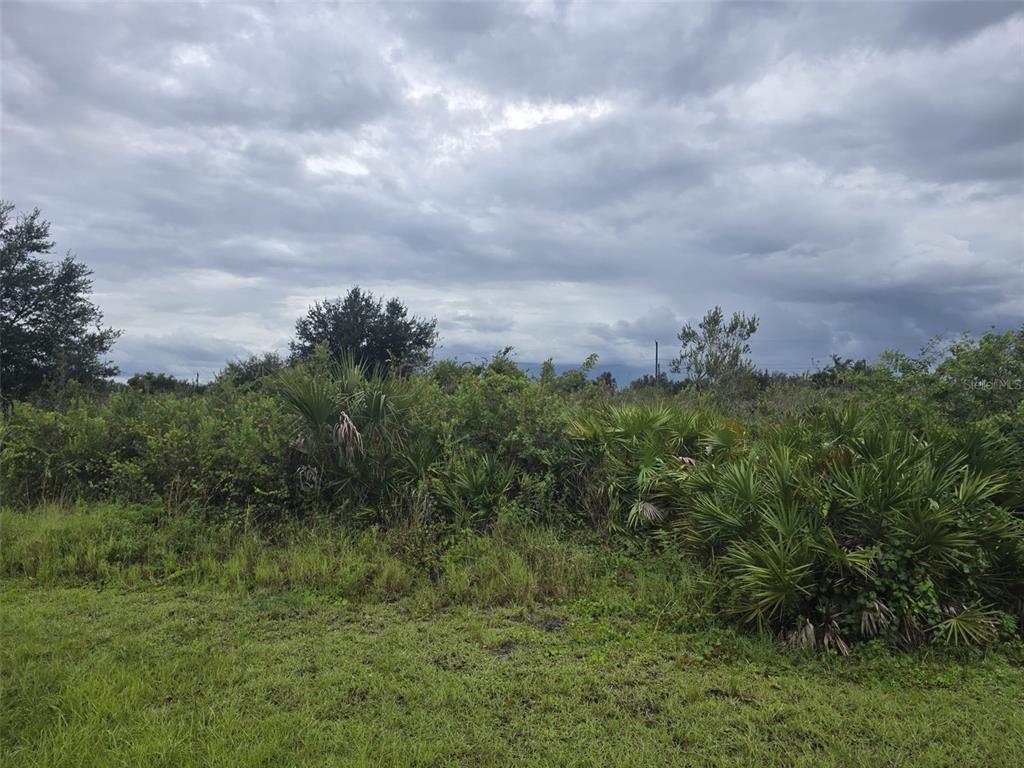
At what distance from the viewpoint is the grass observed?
3.57 m

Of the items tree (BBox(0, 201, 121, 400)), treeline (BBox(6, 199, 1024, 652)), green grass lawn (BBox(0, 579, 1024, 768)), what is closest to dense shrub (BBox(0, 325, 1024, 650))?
treeline (BBox(6, 199, 1024, 652))

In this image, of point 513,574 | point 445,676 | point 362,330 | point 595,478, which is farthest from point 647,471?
point 362,330

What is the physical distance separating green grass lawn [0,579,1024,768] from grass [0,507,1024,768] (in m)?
0.02

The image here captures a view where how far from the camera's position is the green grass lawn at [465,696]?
353 centimetres

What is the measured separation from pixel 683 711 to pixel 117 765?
3290 mm

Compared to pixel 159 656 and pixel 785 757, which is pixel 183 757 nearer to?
pixel 159 656

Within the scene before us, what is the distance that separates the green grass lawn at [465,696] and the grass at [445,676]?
0.02m

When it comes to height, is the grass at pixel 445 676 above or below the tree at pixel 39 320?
below

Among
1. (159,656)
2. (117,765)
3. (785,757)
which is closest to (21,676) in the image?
(159,656)

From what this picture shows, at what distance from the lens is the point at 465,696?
416cm

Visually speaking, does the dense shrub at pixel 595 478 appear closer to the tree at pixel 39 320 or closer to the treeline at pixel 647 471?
the treeline at pixel 647 471

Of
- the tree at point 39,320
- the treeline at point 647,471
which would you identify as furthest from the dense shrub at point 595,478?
the tree at point 39,320

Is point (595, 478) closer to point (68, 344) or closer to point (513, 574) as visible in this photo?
point (513, 574)

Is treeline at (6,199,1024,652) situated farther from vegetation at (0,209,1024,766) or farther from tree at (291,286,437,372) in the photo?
tree at (291,286,437,372)
